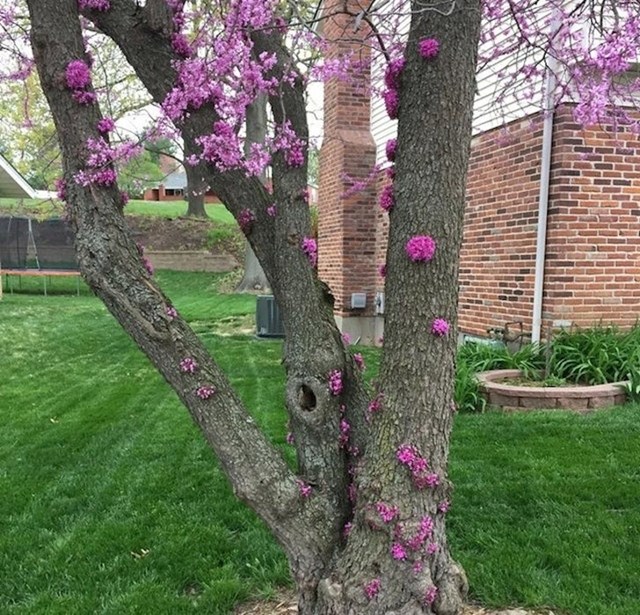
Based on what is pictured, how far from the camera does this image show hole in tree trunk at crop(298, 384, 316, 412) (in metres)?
2.19

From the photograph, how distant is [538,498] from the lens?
3.39m

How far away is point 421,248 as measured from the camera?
1.89m

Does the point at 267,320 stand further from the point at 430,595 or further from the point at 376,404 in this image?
the point at 430,595

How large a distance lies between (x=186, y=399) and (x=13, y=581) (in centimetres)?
149

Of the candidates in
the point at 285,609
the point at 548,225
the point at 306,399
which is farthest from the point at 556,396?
the point at 306,399

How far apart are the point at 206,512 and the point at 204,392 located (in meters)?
1.64

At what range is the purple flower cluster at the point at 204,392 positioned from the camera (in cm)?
200

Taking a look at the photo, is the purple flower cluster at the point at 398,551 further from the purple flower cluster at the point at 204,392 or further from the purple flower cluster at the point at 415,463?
the purple flower cluster at the point at 204,392

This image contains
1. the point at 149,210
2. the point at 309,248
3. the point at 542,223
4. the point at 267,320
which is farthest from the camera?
the point at 149,210

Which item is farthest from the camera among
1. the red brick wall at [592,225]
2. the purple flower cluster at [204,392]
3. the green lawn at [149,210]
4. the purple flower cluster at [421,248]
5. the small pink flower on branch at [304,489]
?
the green lawn at [149,210]

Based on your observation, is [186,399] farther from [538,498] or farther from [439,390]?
[538,498]

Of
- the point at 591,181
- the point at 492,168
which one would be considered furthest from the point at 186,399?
the point at 492,168

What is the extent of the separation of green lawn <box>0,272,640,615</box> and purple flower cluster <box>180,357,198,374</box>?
1113mm

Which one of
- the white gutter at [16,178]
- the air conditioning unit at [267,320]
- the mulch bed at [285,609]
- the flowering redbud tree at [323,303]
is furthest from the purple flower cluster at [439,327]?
the white gutter at [16,178]
